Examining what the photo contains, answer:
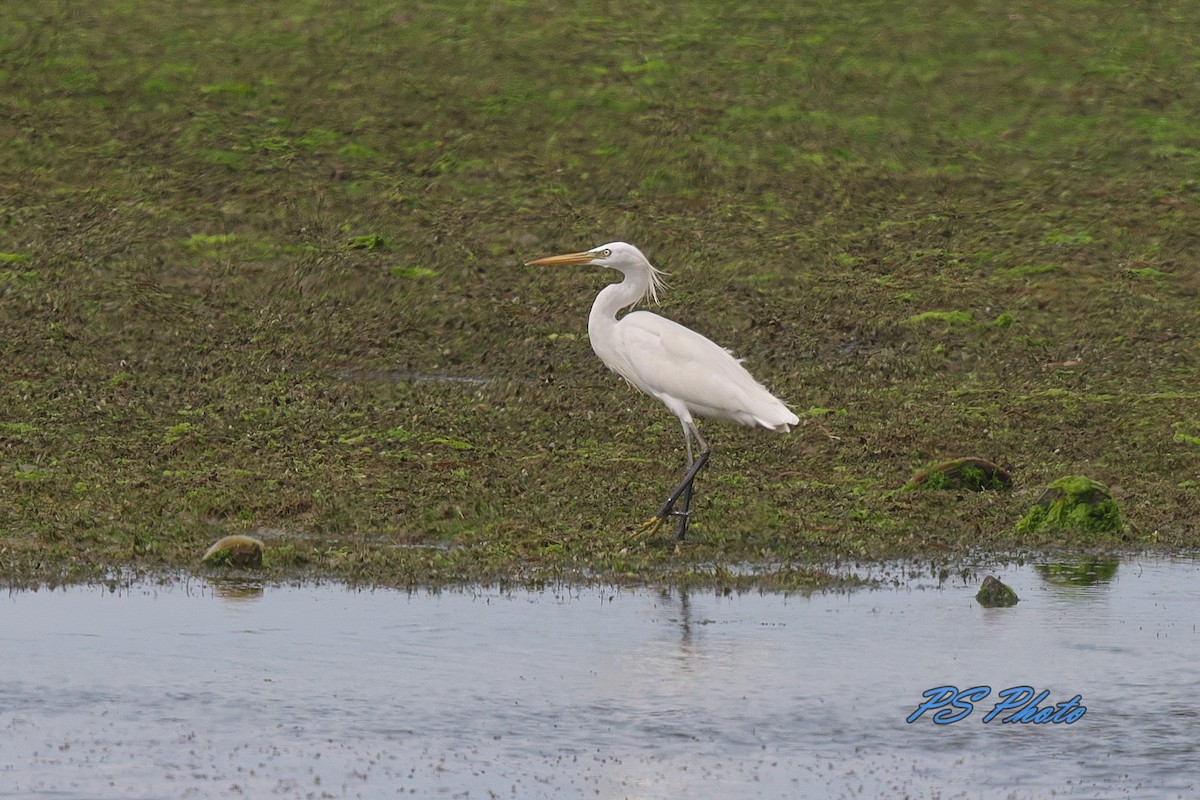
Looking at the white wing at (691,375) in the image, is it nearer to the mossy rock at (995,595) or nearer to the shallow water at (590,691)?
the shallow water at (590,691)

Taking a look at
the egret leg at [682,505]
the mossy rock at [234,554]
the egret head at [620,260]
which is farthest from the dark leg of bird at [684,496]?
the mossy rock at [234,554]

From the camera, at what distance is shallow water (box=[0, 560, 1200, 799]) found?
9500 millimetres

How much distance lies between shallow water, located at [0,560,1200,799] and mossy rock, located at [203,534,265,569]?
60 centimetres

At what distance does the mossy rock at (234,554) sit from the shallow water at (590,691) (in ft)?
1.95

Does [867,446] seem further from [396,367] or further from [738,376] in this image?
[396,367]

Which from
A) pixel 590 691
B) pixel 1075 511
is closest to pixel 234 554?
pixel 590 691

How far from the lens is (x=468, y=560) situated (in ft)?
47.6

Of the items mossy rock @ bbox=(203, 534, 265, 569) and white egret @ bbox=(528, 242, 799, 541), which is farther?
white egret @ bbox=(528, 242, 799, 541)

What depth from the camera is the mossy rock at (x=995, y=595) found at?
13.4m

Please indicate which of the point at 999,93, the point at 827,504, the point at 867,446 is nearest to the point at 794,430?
the point at 867,446

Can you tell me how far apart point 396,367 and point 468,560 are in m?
8.67

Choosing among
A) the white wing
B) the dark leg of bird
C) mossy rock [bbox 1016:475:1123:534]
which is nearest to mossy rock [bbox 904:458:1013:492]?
mossy rock [bbox 1016:475:1123:534]

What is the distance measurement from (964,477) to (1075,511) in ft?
4.70

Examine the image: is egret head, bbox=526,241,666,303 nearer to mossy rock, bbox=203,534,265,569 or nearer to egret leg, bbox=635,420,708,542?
egret leg, bbox=635,420,708,542
